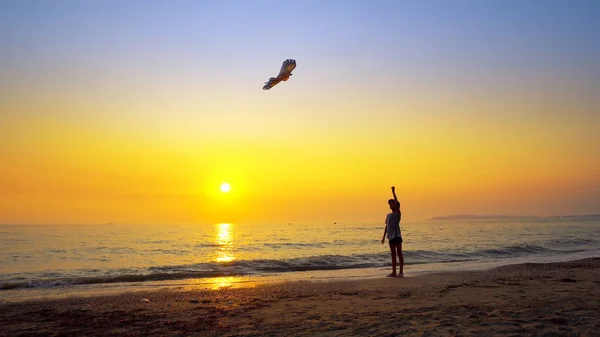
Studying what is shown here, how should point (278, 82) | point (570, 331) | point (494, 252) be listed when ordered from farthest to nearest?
point (494, 252) < point (278, 82) < point (570, 331)

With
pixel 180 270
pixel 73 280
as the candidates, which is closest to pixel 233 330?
pixel 73 280

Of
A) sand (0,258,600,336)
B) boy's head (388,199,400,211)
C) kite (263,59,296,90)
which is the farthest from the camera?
kite (263,59,296,90)

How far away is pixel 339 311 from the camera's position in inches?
290

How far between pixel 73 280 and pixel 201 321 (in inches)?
400

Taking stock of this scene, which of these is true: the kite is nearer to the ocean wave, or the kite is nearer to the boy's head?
the boy's head

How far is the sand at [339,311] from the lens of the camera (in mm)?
5789

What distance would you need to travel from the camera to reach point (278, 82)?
14.5 m

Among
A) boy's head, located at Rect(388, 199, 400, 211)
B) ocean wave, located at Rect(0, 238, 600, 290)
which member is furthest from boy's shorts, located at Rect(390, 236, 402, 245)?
ocean wave, located at Rect(0, 238, 600, 290)

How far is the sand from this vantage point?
5.79 meters

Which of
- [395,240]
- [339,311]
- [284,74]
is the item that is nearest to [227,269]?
[395,240]

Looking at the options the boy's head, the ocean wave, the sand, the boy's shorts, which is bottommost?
the ocean wave

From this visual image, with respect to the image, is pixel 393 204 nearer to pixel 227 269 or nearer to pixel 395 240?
pixel 395 240

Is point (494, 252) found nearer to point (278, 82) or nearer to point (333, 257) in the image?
point (333, 257)

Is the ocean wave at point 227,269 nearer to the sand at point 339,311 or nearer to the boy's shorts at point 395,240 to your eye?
the sand at point 339,311
